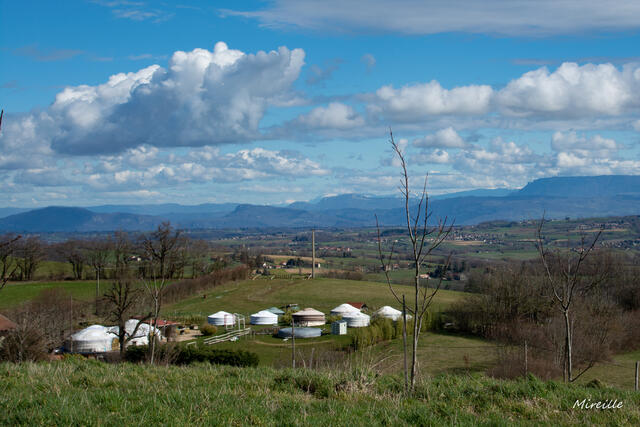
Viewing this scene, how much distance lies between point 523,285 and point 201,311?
100ft

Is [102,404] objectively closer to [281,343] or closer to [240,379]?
[240,379]

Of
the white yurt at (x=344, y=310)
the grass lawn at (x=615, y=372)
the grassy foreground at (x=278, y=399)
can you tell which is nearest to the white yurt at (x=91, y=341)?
the white yurt at (x=344, y=310)

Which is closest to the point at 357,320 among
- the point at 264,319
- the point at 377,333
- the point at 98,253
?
the point at 377,333

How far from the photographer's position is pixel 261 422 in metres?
4.89

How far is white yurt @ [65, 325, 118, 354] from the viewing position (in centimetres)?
3603

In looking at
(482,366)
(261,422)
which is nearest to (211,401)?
(261,422)

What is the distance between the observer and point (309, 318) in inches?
1839

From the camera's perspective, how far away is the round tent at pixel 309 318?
46438 mm

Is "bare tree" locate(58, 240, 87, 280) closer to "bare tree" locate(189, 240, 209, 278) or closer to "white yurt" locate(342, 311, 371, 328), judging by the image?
"bare tree" locate(189, 240, 209, 278)

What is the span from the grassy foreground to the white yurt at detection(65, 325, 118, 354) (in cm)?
3086

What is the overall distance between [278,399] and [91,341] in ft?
114

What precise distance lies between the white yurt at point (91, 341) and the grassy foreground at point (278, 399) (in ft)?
101

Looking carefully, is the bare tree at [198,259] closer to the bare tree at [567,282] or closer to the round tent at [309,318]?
the round tent at [309,318]

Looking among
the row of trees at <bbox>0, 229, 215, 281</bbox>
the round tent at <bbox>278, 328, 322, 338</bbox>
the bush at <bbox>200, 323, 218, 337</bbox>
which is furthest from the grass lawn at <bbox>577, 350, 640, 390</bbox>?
the row of trees at <bbox>0, 229, 215, 281</bbox>
